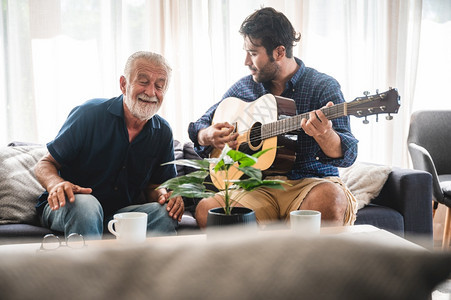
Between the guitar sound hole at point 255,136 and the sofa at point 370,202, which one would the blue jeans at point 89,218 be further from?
the guitar sound hole at point 255,136

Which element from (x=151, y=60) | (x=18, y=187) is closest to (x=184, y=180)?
(x=151, y=60)

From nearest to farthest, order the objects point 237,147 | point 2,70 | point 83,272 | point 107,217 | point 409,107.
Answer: point 83,272 < point 107,217 < point 237,147 < point 2,70 < point 409,107

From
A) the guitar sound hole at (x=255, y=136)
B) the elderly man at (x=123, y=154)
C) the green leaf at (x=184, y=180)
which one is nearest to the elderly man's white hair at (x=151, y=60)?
the elderly man at (x=123, y=154)

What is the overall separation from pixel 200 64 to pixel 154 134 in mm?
1358

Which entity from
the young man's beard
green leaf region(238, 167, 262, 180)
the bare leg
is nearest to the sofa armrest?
the bare leg

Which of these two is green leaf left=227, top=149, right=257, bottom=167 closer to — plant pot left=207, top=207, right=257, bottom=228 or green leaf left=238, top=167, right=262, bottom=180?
green leaf left=238, top=167, right=262, bottom=180

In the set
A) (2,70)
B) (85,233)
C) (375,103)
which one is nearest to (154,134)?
(85,233)

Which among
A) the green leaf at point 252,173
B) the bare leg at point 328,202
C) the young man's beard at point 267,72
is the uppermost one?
the young man's beard at point 267,72

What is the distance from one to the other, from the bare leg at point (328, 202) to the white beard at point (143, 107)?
0.78 metres

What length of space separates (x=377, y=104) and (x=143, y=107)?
0.99m

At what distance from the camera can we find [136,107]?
2.18m

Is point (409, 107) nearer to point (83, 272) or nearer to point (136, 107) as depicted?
point (136, 107)

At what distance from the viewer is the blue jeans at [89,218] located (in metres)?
1.87

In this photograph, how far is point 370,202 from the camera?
2.64 meters
